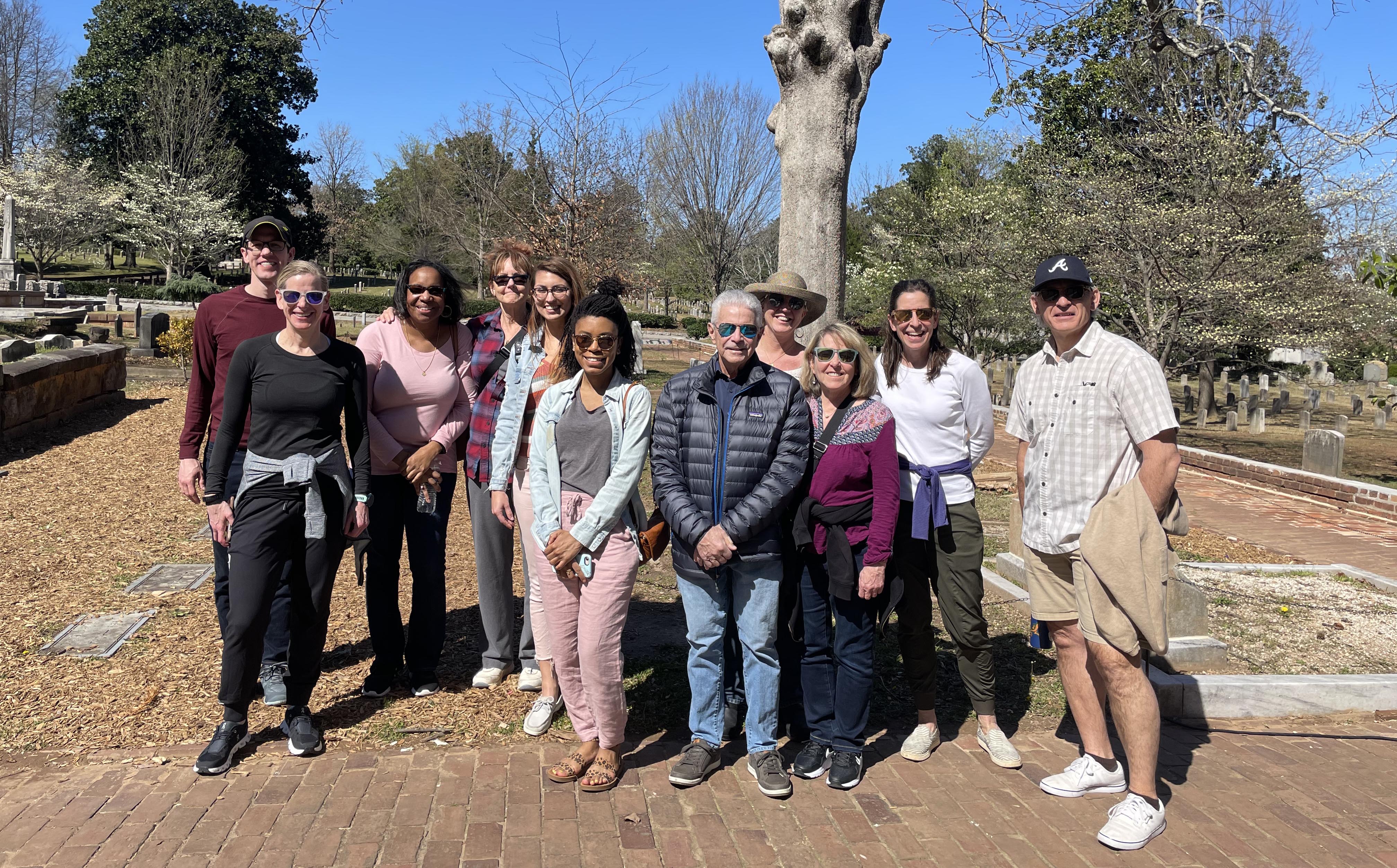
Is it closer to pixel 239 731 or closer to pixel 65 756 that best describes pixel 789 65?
pixel 239 731

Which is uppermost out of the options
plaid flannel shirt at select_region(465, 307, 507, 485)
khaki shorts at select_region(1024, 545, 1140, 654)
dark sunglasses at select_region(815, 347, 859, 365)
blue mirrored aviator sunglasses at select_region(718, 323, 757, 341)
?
blue mirrored aviator sunglasses at select_region(718, 323, 757, 341)

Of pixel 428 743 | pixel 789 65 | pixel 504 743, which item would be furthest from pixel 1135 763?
pixel 789 65

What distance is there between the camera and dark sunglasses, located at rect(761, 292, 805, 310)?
4.23m

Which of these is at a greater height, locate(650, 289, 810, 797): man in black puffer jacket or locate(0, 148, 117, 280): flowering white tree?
locate(0, 148, 117, 280): flowering white tree

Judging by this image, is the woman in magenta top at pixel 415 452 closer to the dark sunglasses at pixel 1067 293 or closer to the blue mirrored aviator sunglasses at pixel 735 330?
the blue mirrored aviator sunglasses at pixel 735 330

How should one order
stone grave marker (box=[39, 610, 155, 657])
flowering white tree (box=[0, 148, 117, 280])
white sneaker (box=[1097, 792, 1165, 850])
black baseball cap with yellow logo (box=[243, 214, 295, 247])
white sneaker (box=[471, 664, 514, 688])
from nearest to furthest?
white sneaker (box=[1097, 792, 1165, 850]), black baseball cap with yellow logo (box=[243, 214, 295, 247]), white sneaker (box=[471, 664, 514, 688]), stone grave marker (box=[39, 610, 155, 657]), flowering white tree (box=[0, 148, 117, 280])

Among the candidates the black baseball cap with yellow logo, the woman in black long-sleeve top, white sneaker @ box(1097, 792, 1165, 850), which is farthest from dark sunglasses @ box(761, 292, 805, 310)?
white sneaker @ box(1097, 792, 1165, 850)

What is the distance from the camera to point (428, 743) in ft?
12.5

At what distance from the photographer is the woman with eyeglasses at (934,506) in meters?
3.81

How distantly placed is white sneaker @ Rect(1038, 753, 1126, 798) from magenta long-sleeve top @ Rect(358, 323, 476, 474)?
9.21 ft

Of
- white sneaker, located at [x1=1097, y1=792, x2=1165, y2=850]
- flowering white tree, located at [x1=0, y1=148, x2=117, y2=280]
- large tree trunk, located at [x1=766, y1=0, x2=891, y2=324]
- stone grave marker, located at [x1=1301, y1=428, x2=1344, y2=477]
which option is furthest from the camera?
flowering white tree, located at [x1=0, y1=148, x2=117, y2=280]

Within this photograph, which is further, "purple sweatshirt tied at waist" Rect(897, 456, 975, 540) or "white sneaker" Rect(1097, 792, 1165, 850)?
"purple sweatshirt tied at waist" Rect(897, 456, 975, 540)

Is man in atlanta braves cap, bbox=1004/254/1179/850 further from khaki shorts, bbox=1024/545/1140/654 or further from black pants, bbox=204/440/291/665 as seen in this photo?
black pants, bbox=204/440/291/665

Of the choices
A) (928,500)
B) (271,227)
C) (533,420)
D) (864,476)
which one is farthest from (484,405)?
(928,500)
